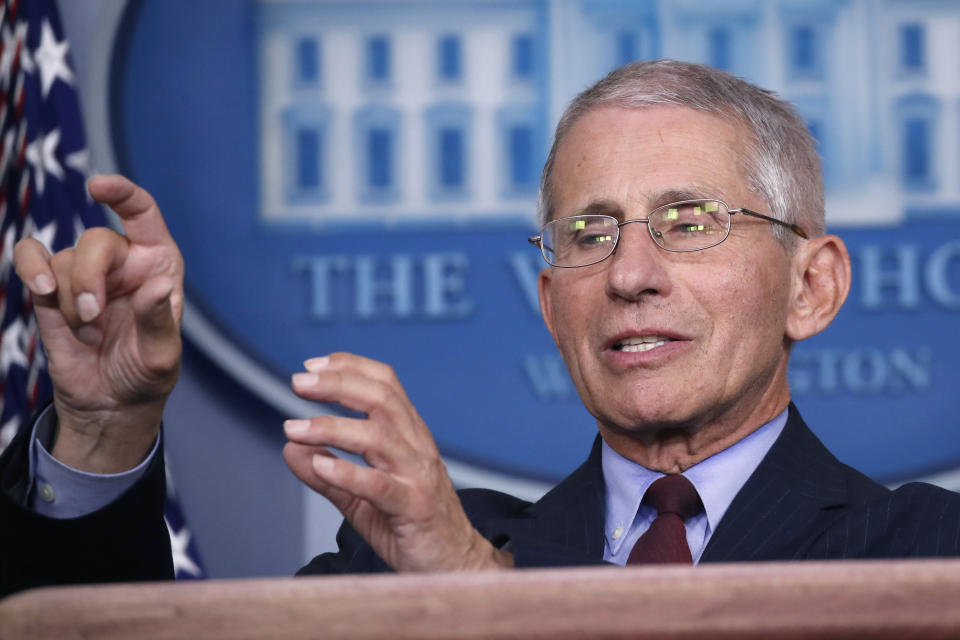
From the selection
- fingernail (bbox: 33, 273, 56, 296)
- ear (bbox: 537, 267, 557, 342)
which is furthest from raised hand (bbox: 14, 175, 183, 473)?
ear (bbox: 537, 267, 557, 342)

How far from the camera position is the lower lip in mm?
1542

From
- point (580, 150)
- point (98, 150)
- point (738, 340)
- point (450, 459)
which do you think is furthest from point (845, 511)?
point (98, 150)

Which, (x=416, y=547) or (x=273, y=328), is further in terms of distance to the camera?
(x=273, y=328)

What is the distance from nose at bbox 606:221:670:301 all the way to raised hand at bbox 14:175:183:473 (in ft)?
2.03

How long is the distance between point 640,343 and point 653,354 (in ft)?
0.12

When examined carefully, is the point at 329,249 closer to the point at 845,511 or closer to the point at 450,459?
the point at 450,459

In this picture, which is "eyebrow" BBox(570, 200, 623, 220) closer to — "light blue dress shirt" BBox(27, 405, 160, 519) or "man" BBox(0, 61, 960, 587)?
"man" BBox(0, 61, 960, 587)

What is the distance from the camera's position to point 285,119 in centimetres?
294

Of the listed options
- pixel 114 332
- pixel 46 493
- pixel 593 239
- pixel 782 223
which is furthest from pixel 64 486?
pixel 782 223

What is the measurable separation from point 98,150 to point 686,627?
104 inches

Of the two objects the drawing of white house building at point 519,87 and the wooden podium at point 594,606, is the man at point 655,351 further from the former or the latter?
the drawing of white house building at point 519,87

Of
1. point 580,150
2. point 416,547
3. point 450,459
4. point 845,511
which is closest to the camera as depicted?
point 416,547

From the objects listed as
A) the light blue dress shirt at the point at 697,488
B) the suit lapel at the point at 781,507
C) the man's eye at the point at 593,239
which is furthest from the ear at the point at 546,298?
→ the suit lapel at the point at 781,507

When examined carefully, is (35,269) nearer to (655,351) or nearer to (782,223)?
(655,351)
